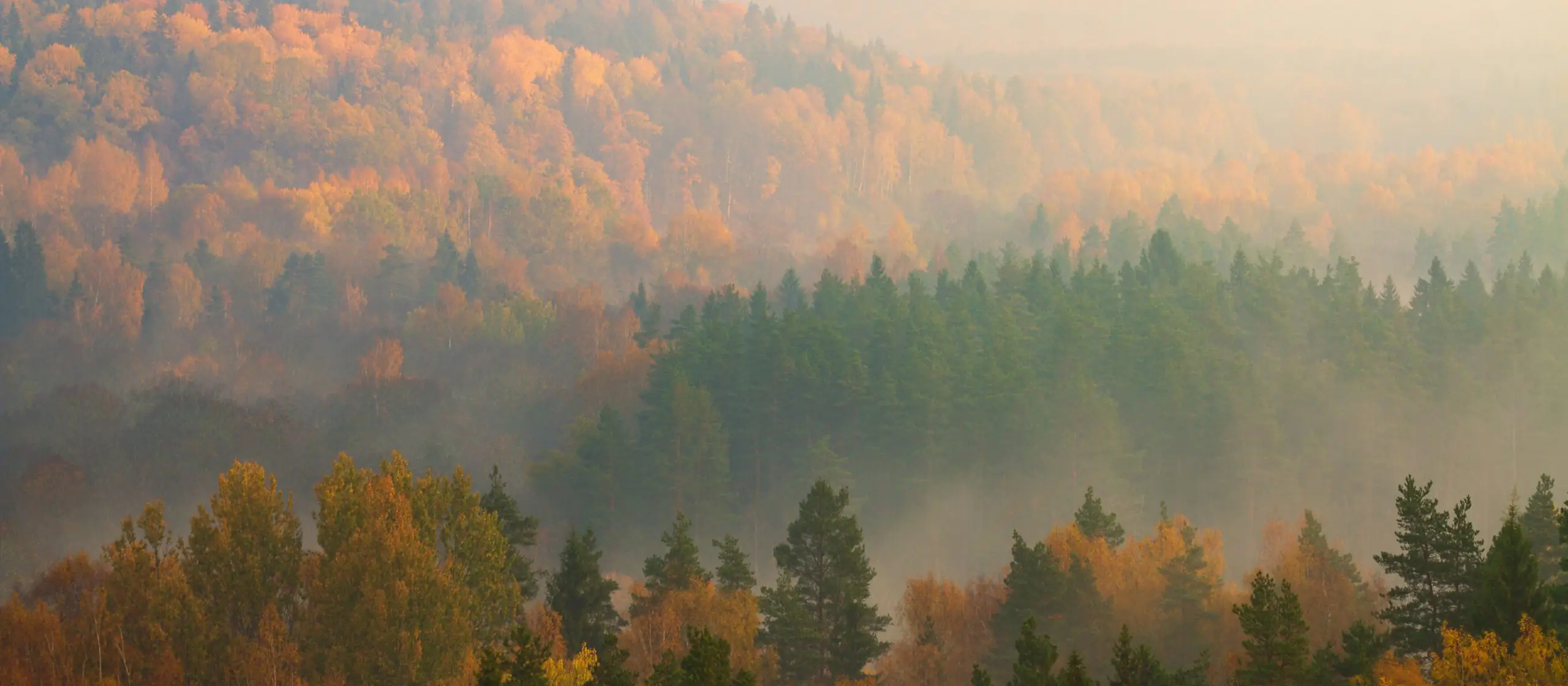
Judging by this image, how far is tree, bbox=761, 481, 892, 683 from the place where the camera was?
207 feet

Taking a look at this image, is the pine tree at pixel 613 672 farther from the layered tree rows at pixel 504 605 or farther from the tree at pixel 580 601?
the tree at pixel 580 601

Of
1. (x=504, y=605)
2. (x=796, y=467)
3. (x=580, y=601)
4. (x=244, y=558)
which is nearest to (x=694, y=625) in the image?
(x=580, y=601)

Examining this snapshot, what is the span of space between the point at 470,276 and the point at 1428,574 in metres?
143

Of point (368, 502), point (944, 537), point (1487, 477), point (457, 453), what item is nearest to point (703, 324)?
point (457, 453)

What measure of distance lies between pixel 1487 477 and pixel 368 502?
75.1m

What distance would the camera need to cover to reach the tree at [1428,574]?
48.6m

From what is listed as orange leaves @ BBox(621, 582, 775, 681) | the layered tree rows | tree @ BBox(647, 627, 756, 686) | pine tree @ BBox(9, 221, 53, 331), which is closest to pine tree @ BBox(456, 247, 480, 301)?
pine tree @ BBox(9, 221, 53, 331)

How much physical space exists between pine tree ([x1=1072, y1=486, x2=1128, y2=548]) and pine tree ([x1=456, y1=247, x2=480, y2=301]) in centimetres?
11348

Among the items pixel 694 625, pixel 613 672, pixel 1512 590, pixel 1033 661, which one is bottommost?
pixel 1512 590

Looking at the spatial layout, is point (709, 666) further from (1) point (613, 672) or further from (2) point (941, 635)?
(2) point (941, 635)

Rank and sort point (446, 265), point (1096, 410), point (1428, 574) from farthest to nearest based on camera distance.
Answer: point (446, 265) → point (1096, 410) → point (1428, 574)

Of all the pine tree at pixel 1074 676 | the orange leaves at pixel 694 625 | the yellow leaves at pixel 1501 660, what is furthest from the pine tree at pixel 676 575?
the yellow leaves at pixel 1501 660

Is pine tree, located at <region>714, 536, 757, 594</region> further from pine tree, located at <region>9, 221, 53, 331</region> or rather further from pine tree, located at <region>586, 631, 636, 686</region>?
pine tree, located at <region>9, 221, 53, 331</region>

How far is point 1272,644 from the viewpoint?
41719 mm
